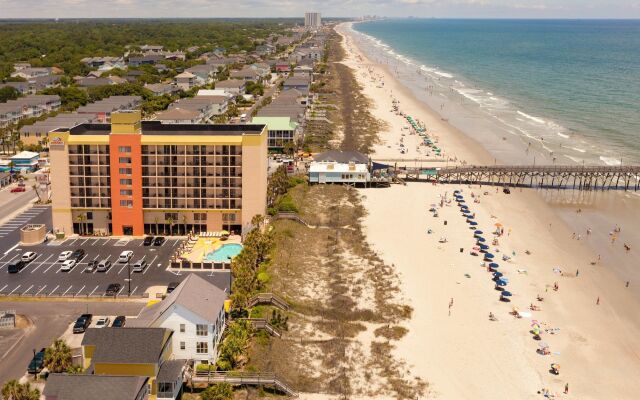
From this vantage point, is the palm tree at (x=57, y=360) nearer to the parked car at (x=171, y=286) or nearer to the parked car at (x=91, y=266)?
the parked car at (x=171, y=286)

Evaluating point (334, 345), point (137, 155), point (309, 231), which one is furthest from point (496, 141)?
point (334, 345)

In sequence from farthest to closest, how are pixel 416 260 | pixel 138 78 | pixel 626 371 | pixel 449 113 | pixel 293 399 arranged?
pixel 138 78 → pixel 449 113 → pixel 416 260 → pixel 626 371 → pixel 293 399

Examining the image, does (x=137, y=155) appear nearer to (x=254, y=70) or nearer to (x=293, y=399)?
(x=293, y=399)

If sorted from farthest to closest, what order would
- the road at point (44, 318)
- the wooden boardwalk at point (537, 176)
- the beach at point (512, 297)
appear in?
the wooden boardwalk at point (537, 176) < the beach at point (512, 297) < the road at point (44, 318)

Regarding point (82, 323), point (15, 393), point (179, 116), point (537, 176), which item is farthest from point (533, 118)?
point (15, 393)

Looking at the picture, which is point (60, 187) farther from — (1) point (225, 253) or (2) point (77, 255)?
(1) point (225, 253)

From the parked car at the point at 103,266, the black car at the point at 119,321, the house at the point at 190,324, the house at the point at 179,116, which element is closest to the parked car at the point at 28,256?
the parked car at the point at 103,266

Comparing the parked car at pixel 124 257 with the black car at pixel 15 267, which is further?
the parked car at pixel 124 257
